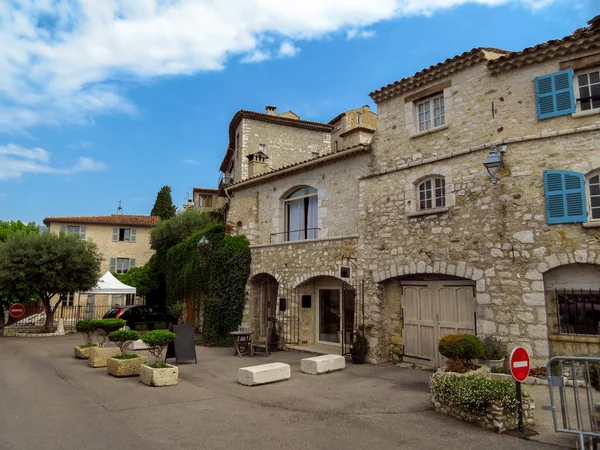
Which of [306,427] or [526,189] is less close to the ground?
[526,189]

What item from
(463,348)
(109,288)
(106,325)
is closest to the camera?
(463,348)

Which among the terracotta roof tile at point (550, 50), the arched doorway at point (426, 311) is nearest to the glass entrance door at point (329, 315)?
the arched doorway at point (426, 311)

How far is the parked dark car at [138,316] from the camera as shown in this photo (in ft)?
62.6

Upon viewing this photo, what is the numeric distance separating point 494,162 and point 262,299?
975 centimetres

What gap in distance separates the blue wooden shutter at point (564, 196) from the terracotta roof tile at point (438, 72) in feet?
10.8

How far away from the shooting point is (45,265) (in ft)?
60.5

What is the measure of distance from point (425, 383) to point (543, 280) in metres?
3.25

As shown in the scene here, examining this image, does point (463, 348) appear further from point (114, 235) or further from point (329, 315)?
point (114, 235)

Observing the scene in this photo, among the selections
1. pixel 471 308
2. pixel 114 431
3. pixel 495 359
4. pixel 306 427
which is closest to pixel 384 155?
pixel 471 308

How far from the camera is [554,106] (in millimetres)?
8906

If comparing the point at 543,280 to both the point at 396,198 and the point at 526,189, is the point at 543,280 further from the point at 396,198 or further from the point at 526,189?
the point at 396,198

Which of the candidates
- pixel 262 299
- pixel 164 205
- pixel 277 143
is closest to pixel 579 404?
pixel 262 299

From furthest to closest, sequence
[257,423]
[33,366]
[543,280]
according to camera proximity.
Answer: [33,366] → [543,280] → [257,423]

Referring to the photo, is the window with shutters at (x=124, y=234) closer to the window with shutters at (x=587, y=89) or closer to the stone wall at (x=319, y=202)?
the stone wall at (x=319, y=202)
